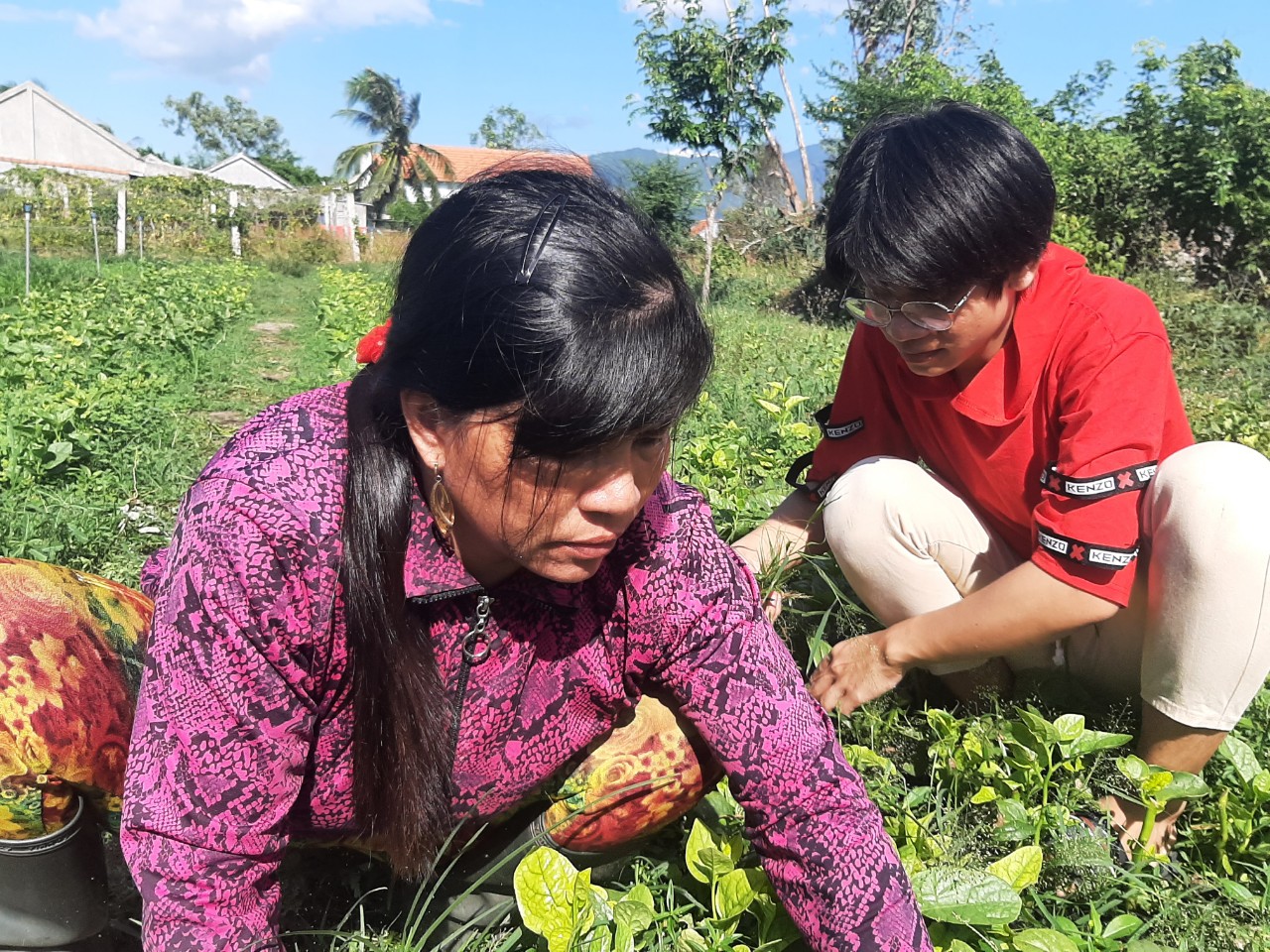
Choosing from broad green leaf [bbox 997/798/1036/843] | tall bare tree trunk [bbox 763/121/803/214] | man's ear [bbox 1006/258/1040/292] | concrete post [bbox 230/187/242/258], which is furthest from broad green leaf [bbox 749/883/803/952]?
concrete post [bbox 230/187/242/258]

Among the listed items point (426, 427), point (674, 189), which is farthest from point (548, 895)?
point (674, 189)

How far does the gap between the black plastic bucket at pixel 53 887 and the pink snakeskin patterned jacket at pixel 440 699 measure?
10.8 inches

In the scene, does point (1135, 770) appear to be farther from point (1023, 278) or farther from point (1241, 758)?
point (1023, 278)

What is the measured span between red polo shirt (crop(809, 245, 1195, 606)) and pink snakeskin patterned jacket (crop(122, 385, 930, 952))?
0.56 meters

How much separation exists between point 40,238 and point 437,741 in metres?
22.0

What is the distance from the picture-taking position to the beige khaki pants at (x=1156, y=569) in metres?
1.52

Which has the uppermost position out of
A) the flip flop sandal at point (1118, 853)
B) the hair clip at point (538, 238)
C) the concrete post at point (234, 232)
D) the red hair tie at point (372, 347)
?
the concrete post at point (234, 232)

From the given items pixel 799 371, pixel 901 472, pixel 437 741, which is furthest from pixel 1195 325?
pixel 437 741

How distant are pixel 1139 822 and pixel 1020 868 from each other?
43 centimetres

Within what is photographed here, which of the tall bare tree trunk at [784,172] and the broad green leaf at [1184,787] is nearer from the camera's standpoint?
the broad green leaf at [1184,787]

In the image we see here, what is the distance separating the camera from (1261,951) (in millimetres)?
1399

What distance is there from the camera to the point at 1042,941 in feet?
4.16

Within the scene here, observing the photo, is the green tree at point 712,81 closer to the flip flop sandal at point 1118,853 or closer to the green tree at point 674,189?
the green tree at point 674,189

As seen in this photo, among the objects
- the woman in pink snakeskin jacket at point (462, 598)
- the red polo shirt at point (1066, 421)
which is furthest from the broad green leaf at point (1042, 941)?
the red polo shirt at point (1066, 421)
